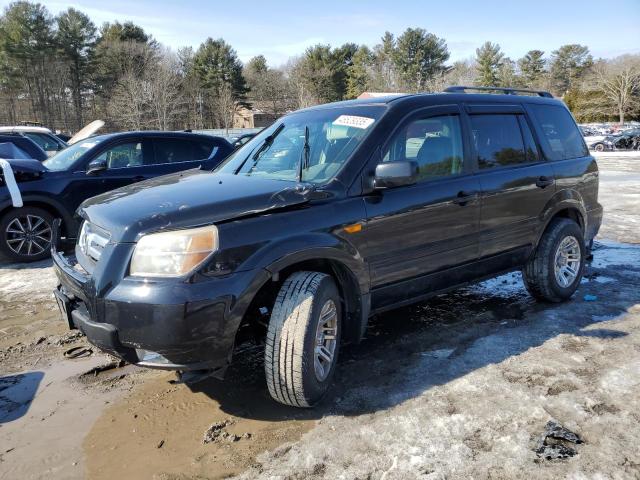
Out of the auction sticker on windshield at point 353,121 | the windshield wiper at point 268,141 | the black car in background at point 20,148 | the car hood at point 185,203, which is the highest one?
the black car in background at point 20,148

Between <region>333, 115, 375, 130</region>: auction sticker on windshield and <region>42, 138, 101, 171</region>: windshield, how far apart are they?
15.7 feet

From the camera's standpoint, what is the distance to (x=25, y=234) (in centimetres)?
673

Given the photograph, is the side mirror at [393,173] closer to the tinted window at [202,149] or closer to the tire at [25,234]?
the tinted window at [202,149]

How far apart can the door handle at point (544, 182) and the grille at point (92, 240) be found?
3616mm

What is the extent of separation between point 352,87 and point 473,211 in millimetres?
58318

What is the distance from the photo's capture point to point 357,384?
3420 millimetres

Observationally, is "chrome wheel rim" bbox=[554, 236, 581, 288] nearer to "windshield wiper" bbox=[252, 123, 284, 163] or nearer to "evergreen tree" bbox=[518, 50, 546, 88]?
"windshield wiper" bbox=[252, 123, 284, 163]

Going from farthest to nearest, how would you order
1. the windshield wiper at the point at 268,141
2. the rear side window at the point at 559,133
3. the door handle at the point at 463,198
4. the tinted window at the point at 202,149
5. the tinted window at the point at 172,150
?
the tinted window at the point at 202,149 → the tinted window at the point at 172,150 → the rear side window at the point at 559,133 → the windshield wiper at the point at 268,141 → the door handle at the point at 463,198

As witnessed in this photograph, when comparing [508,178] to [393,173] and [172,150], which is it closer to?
[393,173]

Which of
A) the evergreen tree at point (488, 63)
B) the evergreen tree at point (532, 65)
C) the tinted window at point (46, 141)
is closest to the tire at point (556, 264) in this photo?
the tinted window at point (46, 141)

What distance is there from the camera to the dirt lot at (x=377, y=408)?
103 inches

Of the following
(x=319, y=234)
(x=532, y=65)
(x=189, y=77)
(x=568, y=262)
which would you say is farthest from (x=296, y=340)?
(x=532, y=65)

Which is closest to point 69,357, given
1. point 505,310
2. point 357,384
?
point 357,384

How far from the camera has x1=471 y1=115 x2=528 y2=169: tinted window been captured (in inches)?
164
